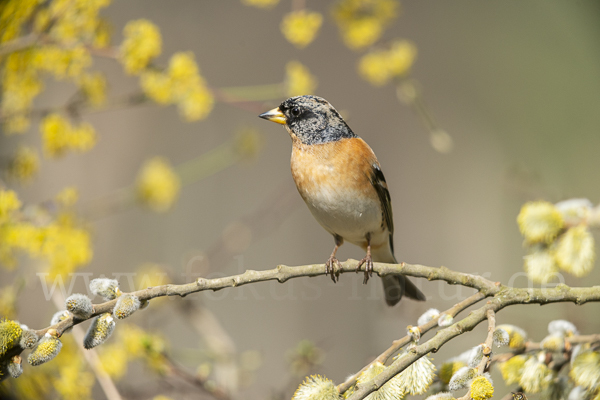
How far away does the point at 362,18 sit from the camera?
1.60 metres

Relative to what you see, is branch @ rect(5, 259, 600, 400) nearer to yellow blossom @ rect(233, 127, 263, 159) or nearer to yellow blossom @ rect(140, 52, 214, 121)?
yellow blossom @ rect(140, 52, 214, 121)

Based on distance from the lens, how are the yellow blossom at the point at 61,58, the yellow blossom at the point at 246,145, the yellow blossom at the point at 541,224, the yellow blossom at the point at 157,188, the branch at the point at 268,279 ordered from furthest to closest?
the yellow blossom at the point at 246,145
the yellow blossom at the point at 157,188
the yellow blossom at the point at 61,58
the yellow blossom at the point at 541,224
the branch at the point at 268,279

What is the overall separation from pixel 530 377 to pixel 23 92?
1.37 metres

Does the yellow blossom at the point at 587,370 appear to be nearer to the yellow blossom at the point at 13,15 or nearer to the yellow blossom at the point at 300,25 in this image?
the yellow blossom at the point at 300,25

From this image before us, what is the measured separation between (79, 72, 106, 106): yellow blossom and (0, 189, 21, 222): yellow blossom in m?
0.39

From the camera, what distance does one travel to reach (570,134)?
10.3 feet

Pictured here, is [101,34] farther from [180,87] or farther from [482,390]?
[482,390]

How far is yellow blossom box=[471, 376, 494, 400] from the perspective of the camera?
2.02 feet

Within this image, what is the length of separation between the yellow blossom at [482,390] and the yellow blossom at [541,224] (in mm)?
316

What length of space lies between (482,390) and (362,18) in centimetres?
132

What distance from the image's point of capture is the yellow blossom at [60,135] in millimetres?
1310

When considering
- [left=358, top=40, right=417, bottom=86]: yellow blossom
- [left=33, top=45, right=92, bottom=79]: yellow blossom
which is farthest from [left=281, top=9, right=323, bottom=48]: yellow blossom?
[left=33, top=45, right=92, bottom=79]: yellow blossom

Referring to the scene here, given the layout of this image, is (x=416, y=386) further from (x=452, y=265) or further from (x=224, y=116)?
(x=452, y=265)

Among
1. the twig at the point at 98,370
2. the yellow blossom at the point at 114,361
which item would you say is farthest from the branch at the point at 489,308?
the yellow blossom at the point at 114,361
